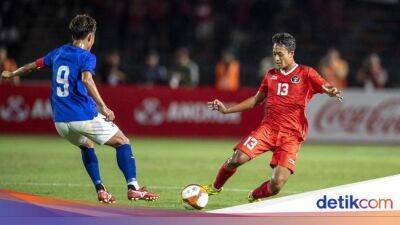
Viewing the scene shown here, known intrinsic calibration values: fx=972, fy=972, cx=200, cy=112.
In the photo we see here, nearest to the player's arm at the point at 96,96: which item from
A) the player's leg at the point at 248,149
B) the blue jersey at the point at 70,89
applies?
the blue jersey at the point at 70,89

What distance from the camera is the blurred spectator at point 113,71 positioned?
24.1 m

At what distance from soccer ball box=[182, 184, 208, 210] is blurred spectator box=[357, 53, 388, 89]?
47.1 ft

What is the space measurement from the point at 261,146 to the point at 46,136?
11989 millimetres

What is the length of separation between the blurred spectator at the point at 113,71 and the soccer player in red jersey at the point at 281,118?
13.5m

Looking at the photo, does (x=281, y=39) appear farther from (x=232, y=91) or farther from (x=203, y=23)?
(x=203, y=23)

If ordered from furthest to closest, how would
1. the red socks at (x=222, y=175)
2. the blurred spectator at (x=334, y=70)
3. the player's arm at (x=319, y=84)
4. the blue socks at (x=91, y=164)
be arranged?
the blurred spectator at (x=334, y=70), the blue socks at (x=91, y=164), the red socks at (x=222, y=175), the player's arm at (x=319, y=84)

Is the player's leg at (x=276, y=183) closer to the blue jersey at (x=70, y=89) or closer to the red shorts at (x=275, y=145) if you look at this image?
the red shorts at (x=275, y=145)

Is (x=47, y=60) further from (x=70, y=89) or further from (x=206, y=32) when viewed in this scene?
(x=206, y=32)

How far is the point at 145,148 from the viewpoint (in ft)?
63.5

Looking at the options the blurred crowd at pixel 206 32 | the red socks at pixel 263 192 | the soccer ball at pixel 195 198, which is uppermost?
the blurred crowd at pixel 206 32

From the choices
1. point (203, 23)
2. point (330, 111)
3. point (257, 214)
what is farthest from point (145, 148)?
point (257, 214)

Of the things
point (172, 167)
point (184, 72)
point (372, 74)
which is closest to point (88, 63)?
point (172, 167)

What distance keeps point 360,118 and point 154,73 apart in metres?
5.56

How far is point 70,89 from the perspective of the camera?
424 inches
